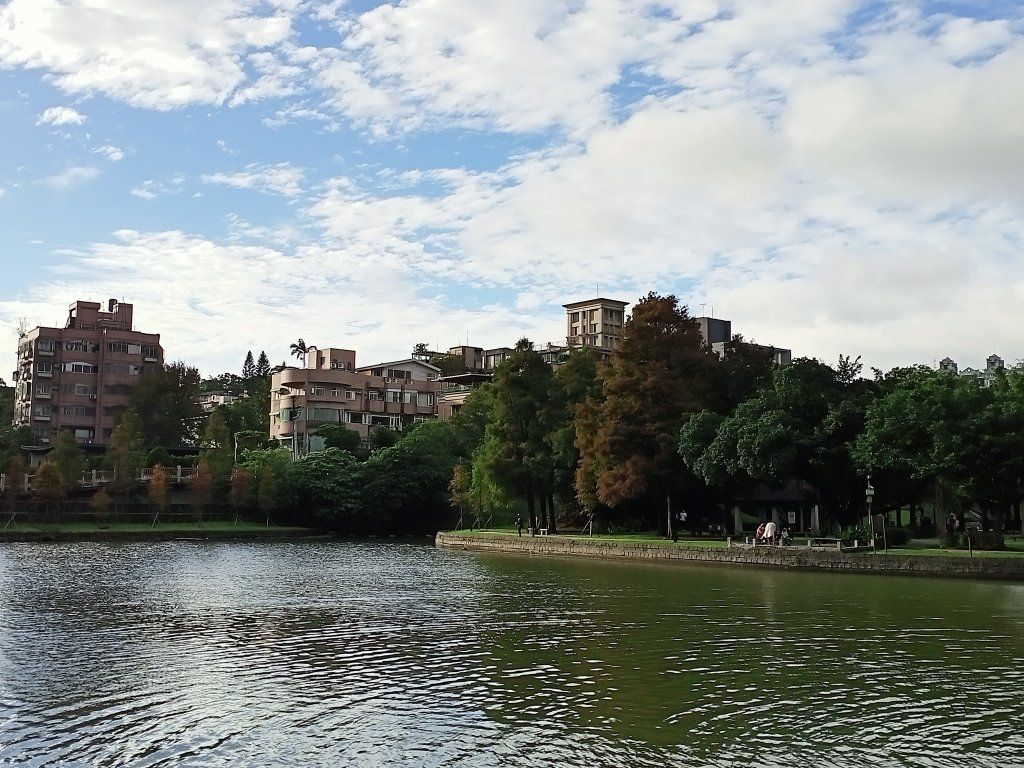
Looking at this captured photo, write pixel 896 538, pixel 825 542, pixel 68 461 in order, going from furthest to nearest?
pixel 68 461 → pixel 896 538 → pixel 825 542

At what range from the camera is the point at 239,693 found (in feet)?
58.7

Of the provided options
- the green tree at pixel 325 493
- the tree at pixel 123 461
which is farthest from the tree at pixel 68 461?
the green tree at pixel 325 493

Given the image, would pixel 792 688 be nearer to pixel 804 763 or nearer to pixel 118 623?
pixel 804 763

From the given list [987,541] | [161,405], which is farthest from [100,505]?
[987,541]

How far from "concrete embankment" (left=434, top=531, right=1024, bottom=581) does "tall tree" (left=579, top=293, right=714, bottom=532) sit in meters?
4.06

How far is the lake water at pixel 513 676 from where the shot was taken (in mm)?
14477

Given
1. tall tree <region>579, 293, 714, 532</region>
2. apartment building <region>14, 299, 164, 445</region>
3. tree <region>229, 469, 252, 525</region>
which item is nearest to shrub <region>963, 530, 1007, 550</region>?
tall tree <region>579, 293, 714, 532</region>

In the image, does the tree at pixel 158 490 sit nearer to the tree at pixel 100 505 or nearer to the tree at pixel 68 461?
the tree at pixel 100 505

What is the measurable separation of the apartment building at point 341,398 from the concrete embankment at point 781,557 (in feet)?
178

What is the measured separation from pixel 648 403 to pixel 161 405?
73.4 m

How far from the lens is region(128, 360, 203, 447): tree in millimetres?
115250

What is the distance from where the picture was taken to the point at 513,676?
19.6 metres

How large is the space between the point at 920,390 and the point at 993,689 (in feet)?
110

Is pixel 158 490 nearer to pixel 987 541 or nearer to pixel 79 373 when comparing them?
pixel 79 373
